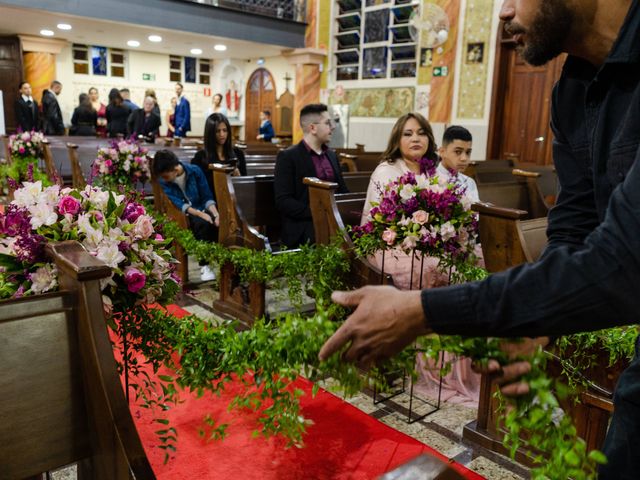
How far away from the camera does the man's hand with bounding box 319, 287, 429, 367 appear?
95cm

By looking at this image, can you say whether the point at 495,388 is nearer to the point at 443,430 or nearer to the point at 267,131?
the point at 443,430

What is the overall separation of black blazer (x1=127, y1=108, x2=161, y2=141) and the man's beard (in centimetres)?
1033

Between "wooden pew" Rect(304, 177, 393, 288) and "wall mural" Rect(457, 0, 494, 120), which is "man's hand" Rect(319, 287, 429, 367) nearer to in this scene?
"wooden pew" Rect(304, 177, 393, 288)

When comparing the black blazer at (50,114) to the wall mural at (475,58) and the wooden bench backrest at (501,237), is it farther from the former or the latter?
the wooden bench backrest at (501,237)

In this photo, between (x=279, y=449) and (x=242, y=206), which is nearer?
(x=279, y=449)

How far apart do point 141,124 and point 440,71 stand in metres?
6.20

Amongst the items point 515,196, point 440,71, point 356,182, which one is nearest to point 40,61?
point 440,71

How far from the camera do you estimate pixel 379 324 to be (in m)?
0.97

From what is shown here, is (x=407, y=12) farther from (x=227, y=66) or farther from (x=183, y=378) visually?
(x=183, y=378)

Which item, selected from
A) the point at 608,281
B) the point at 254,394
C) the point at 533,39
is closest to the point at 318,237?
the point at 254,394

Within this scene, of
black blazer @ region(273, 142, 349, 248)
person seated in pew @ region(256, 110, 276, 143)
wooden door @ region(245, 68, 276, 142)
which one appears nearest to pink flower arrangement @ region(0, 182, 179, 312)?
black blazer @ region(273, 142, 349, 248)

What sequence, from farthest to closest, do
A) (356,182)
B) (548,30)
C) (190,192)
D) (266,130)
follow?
(266,130) < (356,182) < (190,192) < (548,30)

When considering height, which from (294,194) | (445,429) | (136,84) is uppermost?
(136,84)

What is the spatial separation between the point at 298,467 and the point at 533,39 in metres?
1.80
